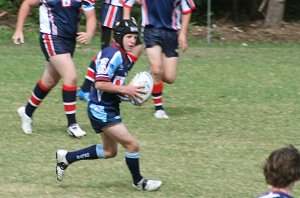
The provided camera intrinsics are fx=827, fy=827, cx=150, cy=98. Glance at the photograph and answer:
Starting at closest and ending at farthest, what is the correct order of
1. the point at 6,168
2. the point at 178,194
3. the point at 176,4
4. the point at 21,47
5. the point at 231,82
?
the point at 178,194, the point at 6,168, the point at 176,4, the point at 231,82, the point at 21,47

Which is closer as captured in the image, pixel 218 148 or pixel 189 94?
pixel 218 148

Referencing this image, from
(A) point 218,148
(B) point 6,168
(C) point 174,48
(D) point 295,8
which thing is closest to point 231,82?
(C) point 174,48

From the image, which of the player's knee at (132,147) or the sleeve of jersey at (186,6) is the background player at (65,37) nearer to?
the sleeve of jersey at (186,6)

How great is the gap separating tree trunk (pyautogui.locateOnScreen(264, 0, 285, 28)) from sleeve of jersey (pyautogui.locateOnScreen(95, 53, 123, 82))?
13752 mm

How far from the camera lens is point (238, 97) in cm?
1093

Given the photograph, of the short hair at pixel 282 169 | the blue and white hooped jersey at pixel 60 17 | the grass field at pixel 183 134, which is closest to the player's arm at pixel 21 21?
the blue and white hooped jersey at pixel 60 17

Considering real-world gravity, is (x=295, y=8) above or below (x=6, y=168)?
below

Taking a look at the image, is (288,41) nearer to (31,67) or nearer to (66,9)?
(31,67)

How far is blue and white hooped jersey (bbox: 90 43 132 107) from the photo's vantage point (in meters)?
6.34

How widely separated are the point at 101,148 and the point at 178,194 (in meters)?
0.73

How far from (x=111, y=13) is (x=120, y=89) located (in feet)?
16.2

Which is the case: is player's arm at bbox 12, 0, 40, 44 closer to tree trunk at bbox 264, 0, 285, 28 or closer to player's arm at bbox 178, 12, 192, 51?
player's arm at bbox 178, 12, 192, 51

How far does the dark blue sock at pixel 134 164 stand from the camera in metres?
6.45

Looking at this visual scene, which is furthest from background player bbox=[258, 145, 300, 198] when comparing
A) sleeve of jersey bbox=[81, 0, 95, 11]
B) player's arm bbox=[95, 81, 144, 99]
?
sleeve of jersey bbox=[81, 0, 95, 11]
